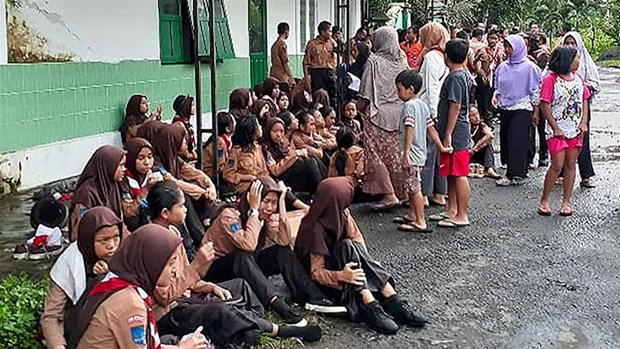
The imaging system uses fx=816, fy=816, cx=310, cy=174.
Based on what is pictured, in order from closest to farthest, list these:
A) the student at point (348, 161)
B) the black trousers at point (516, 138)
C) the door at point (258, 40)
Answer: the student at point (348, 161), the black trousers at point (516, 138), the door at point (258, 40)

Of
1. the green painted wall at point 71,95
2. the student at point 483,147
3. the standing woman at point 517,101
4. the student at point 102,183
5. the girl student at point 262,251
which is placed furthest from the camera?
the student at point 483,147

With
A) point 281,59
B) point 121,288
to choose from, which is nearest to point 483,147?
point 281,59

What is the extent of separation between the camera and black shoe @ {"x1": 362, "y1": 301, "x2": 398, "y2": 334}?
4.77m

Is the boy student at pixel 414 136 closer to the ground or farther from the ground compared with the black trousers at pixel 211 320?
farther from the ground

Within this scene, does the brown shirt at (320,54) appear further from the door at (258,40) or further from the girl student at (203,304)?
the girl student at (203,304)

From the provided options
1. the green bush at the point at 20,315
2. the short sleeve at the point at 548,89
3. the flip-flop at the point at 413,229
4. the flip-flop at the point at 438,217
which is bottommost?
the flip-flop at the point at 413,229

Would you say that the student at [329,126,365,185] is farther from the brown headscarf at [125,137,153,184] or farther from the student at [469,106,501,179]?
the brown headscarf at [125,137,153,184]

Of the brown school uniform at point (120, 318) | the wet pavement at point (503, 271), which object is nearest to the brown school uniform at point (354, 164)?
the wet pavement at point (503, 271)

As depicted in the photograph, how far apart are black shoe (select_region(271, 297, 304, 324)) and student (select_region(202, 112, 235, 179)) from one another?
2.54 metres

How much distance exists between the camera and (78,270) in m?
3.88

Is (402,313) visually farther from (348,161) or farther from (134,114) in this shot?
(134,114)

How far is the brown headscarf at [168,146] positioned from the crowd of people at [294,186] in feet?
0.04

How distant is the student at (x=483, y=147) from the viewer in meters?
9.66

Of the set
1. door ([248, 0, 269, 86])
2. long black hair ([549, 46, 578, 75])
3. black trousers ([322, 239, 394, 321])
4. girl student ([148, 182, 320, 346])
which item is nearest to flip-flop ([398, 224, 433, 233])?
long black hair ([549, 46, 578, 75])
